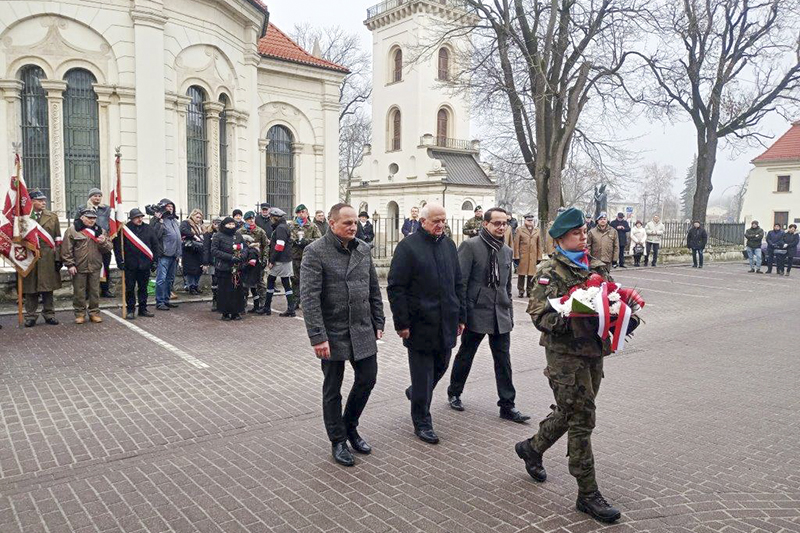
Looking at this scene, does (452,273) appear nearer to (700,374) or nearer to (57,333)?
(700,374)

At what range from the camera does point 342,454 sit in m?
5.09

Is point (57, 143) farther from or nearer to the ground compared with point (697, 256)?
farther from the ground

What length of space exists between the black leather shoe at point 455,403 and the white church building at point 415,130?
43.9 metres

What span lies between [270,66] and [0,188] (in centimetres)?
1091

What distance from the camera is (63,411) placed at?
633cm

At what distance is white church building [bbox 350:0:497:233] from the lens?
1997 inches

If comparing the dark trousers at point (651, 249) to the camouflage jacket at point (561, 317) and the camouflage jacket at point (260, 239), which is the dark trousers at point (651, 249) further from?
the camouflage jacket at point (561, 317)

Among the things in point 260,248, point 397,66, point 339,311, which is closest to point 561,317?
point 339,311

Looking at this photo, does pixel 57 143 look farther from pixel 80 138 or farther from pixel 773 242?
pixel 773 242

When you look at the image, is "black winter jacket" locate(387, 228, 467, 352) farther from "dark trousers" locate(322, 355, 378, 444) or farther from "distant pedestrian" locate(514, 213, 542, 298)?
"distant pedestrian" locate(514, 213, 542, 298)

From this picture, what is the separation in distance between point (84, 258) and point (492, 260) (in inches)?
311

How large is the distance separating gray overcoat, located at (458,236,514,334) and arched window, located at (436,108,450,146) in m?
47.6

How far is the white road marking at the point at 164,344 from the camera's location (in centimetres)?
848

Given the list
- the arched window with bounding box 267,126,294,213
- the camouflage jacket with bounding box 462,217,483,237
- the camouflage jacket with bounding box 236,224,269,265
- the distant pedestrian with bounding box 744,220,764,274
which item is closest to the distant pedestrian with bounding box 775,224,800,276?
the distant pedestrian with bounding box 744,220,764,274
